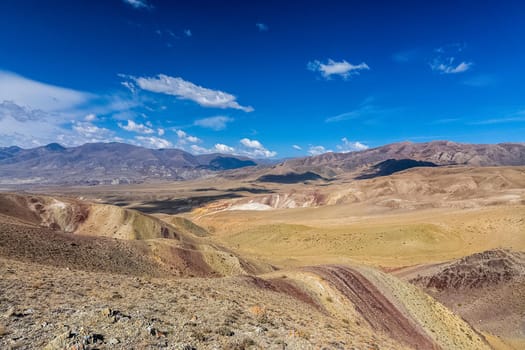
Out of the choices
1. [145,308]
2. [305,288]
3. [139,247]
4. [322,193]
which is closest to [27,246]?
[139,247]

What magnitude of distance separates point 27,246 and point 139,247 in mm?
11208

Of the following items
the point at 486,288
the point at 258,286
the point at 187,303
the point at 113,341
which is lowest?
the point at 486,288

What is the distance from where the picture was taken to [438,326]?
86.0 feet

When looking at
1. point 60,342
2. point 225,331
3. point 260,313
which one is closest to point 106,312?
point 60,342

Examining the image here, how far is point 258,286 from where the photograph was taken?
72.6 feet

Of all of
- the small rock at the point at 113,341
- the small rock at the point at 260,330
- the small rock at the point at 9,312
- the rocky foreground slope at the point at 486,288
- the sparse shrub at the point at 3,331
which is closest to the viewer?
the sparse shrub at the point at 3,331

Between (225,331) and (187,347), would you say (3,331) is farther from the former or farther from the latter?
(225,331)

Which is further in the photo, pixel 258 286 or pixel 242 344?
pixel 258 286

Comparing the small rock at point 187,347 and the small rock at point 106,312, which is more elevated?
the small rock at point 106,312

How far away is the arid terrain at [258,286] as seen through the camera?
1123 cm

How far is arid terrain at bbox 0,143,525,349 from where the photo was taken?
36.8 feet

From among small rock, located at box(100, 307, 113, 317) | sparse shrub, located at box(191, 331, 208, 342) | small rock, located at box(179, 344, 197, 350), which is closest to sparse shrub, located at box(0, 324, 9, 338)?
small rock, located at box(100, 307, 113, 317)

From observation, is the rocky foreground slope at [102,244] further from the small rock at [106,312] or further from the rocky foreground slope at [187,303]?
the small rock at [106,312]

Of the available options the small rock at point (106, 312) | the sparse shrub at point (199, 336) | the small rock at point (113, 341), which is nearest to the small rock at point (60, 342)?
the small rock at point (113, 341)
